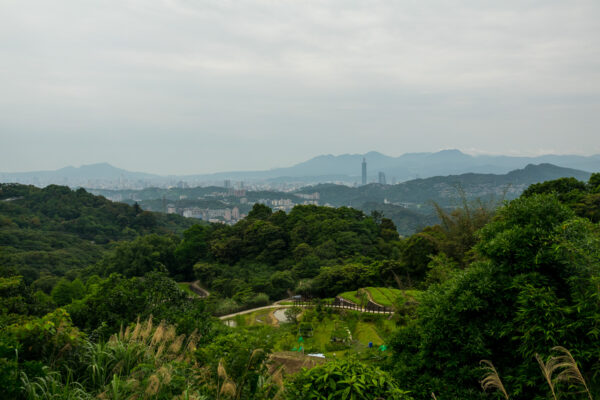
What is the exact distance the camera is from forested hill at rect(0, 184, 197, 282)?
2878 centimetres

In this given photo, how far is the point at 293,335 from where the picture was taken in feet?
37.0

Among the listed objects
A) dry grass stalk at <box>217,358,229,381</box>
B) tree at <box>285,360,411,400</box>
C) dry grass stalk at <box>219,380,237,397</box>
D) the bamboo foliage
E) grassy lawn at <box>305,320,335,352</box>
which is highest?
the bamboo foliage

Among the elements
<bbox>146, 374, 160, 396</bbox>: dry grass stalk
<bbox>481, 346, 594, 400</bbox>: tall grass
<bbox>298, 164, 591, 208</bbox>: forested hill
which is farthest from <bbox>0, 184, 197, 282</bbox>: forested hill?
<bbox>298, 164, 591, 208</bbox>: forested hill

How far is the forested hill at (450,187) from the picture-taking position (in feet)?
310

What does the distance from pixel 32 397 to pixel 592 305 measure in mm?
4893

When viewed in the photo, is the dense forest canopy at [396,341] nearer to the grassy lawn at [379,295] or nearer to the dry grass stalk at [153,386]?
the dry grass stalk at [153,386]

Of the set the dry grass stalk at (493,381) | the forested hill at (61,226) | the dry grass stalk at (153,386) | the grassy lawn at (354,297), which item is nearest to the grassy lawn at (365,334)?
the grassy lawn at (354,297)

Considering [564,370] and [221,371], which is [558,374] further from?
[221,371]

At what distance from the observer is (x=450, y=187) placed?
100125 mm

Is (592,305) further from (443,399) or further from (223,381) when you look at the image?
(223,381)

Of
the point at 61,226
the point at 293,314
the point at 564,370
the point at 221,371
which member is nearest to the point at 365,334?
the point at 293,314

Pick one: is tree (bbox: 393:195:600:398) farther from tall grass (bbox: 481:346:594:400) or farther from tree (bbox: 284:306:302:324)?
tree (bbox: 284:306:302:324)

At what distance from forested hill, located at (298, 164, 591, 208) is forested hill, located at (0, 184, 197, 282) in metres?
63.2

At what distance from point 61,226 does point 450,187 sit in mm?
91164
